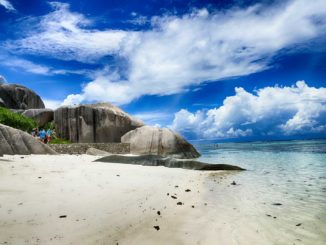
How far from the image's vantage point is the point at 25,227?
3703 millimetres

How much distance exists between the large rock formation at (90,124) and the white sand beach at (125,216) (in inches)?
933

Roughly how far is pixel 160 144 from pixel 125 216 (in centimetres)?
2123

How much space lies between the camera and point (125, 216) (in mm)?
4625

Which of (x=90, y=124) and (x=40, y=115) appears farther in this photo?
(x=40, y=115)

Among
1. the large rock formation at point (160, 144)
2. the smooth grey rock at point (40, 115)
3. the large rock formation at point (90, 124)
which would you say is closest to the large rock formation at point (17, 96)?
the smooth grey rock at point (40, 115)

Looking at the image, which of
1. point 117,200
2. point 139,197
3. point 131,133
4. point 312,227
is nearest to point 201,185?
point 139,197

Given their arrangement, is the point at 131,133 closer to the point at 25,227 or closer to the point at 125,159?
the point at 125,159

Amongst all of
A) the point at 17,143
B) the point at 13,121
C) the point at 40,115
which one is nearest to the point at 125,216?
the point at 17,143

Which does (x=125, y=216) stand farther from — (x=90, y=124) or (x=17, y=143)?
(x=90, y=124)

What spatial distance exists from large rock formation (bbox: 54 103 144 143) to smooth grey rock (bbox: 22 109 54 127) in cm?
156

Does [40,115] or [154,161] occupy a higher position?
[40,115]

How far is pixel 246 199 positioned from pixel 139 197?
2.68 meters

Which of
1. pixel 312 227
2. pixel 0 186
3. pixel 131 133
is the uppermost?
pixel 131 133

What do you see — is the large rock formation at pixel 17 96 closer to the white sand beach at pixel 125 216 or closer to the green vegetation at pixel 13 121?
the green vegetation at pixel 13 121
